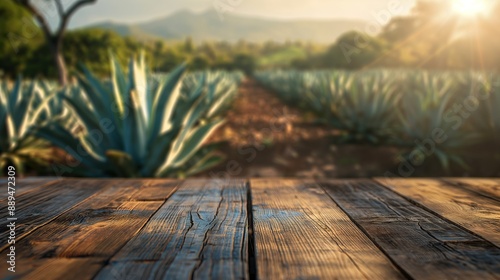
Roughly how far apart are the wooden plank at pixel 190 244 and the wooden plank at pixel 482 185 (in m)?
0.83

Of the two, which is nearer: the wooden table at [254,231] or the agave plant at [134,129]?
the wooden table at [254,231]

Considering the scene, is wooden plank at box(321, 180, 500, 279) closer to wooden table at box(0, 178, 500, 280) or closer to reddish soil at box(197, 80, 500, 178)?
wooden table at box(0, 178, 500, 280)

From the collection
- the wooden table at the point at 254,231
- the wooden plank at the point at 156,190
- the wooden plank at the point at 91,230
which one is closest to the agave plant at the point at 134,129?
the wooden plank at the point at 156,190

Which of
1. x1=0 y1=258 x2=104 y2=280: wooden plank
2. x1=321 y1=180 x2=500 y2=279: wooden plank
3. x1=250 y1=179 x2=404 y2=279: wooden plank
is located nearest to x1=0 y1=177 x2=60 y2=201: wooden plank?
x1=0 y1=258 x2=104 y2=280: wooden plank

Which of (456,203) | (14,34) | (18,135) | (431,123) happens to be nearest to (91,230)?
(456,203)

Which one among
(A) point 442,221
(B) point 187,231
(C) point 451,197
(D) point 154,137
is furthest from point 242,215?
(D) point 154,137

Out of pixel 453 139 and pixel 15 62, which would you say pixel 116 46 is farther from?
pixel 453 139

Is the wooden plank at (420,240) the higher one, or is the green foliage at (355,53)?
the green foliage at (355,53)

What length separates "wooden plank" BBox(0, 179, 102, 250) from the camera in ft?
3.64

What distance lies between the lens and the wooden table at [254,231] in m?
0.83

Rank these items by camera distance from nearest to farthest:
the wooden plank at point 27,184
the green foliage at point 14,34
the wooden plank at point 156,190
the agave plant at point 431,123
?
the wooden plank at point 156,190 < the wooden plank at point 27,184 < the agave plant at point 431,123 < the green foliage at point 14,34

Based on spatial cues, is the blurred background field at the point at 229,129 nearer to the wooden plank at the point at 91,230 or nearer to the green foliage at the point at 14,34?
the wooden plank at the point at 91,230

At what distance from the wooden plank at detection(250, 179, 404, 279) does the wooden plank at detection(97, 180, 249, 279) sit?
5cm

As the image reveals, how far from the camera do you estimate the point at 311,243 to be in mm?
966
